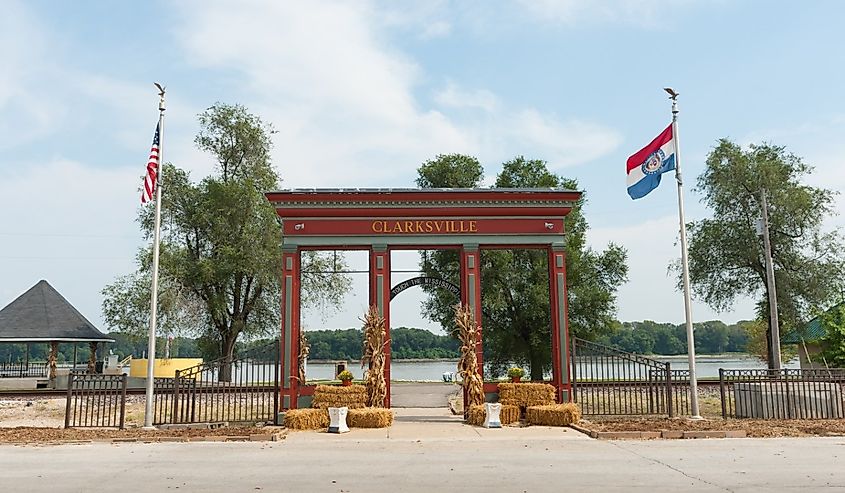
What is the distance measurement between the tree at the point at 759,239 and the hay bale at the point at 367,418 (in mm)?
24089

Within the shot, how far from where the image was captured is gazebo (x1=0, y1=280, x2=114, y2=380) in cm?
3419

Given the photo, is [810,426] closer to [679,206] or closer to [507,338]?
[679,206]

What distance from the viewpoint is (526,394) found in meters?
16.5

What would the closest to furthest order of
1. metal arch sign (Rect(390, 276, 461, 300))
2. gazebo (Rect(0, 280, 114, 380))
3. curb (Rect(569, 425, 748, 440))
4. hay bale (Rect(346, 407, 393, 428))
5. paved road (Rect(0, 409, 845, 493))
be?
paved road (Rect(0, 409, 845, 493)), curb (Rect(569, 425, 748, 440)), hay bale (Rect(346, 407, 393, 428)), metal arch sign (Rect(390, 276, 461, 300)), gazebo (Rect(0, 280, 114, 380))

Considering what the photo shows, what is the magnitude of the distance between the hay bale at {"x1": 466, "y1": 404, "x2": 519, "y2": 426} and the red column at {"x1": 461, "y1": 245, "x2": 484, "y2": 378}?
45.7 inches

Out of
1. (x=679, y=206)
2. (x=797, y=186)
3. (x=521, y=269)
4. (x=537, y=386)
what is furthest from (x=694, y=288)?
(x=537, y=386)

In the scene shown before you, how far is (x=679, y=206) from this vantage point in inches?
690

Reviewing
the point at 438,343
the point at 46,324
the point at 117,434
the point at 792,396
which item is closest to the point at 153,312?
the point at 117,434

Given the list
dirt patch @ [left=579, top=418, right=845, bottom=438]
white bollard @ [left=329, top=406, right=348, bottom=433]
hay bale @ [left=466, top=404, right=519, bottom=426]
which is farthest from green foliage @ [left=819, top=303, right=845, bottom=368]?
white bollard @ [left=329, top=406, right=348, bottom=433]

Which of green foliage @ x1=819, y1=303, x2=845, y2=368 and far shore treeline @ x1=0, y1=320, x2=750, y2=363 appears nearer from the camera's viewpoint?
green foliage @ x1=819, y1=303, x2=845, y2=368

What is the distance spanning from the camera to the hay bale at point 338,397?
1633cm

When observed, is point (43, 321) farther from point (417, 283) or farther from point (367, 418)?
point (367, 418)

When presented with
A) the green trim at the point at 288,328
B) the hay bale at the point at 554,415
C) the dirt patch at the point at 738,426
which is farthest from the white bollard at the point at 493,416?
the green trim at the point at 288,328

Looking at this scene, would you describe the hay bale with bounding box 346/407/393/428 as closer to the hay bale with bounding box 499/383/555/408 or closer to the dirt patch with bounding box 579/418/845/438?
the hay bale with bounding box 499/383/555/408
